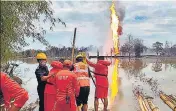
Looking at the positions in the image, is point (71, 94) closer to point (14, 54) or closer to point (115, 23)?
point (14, 54)

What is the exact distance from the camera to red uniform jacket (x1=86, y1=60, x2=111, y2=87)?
12703 mm

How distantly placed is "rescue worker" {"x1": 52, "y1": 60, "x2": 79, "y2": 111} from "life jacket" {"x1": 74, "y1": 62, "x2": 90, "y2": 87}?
6.09ft

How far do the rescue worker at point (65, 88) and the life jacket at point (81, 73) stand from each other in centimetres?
186

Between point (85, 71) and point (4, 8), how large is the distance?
260 centimetres

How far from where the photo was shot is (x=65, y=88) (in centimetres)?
905

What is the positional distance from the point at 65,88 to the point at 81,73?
211 cm

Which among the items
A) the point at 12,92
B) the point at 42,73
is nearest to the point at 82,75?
the point at 42,73

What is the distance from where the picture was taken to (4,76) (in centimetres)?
530

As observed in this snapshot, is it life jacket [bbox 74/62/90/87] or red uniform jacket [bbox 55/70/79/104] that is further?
life jacket [bbox 74/62/90/87]

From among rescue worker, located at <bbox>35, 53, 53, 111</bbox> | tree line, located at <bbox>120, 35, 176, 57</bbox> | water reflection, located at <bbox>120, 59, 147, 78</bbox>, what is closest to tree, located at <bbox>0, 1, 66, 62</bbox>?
rescue worker, located at <bbox>35, 53, 53, 111</bbox>

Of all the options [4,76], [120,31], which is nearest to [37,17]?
[4,76]

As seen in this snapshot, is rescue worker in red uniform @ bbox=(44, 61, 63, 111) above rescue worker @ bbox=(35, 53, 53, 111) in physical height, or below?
below

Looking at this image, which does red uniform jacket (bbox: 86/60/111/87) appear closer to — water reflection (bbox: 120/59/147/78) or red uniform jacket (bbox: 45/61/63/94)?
red uniform jacket (bbox: 45/61/63/94)

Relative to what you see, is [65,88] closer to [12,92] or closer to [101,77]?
[12,92]
